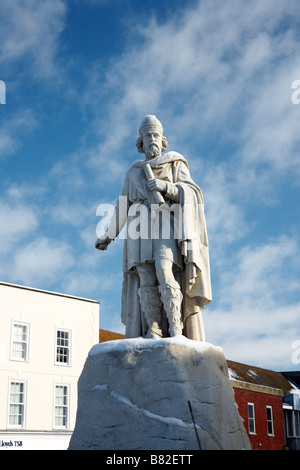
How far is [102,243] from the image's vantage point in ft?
27.5

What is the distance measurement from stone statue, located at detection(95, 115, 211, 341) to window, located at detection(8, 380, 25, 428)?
71.0 feet

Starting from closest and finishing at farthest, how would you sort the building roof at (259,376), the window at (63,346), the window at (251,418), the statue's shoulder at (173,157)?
the statue's shoulder at (173,157) < the window at (63,346) < the window at (251,418) < the building roof at (259,376)

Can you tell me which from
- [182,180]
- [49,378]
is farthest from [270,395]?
[182,180]

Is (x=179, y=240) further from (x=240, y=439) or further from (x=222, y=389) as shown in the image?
(x=240, y=439)

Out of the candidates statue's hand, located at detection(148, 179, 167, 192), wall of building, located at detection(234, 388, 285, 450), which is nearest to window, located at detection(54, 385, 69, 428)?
wall of building, located at detection(234, 388, 285, 450)

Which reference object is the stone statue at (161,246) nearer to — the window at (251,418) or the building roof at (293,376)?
the window at (251,418)

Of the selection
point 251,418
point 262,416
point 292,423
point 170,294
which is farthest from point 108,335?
point 170,294

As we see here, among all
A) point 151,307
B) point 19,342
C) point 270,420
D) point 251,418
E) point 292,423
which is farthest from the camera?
point 292,423

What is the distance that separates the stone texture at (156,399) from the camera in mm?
6383

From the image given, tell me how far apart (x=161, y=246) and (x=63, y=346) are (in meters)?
24.1

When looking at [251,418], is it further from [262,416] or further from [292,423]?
[292,423]

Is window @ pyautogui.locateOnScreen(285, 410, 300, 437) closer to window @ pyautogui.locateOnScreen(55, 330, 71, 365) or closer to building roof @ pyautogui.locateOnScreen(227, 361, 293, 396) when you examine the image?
building roof @ pyautogui.locateOnScreen(227, 361, 293, 396)

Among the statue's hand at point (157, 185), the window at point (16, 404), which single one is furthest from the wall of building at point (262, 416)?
the statue's hand at point (157, 185)

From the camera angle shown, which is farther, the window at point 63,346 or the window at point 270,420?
the window at point 270,420
